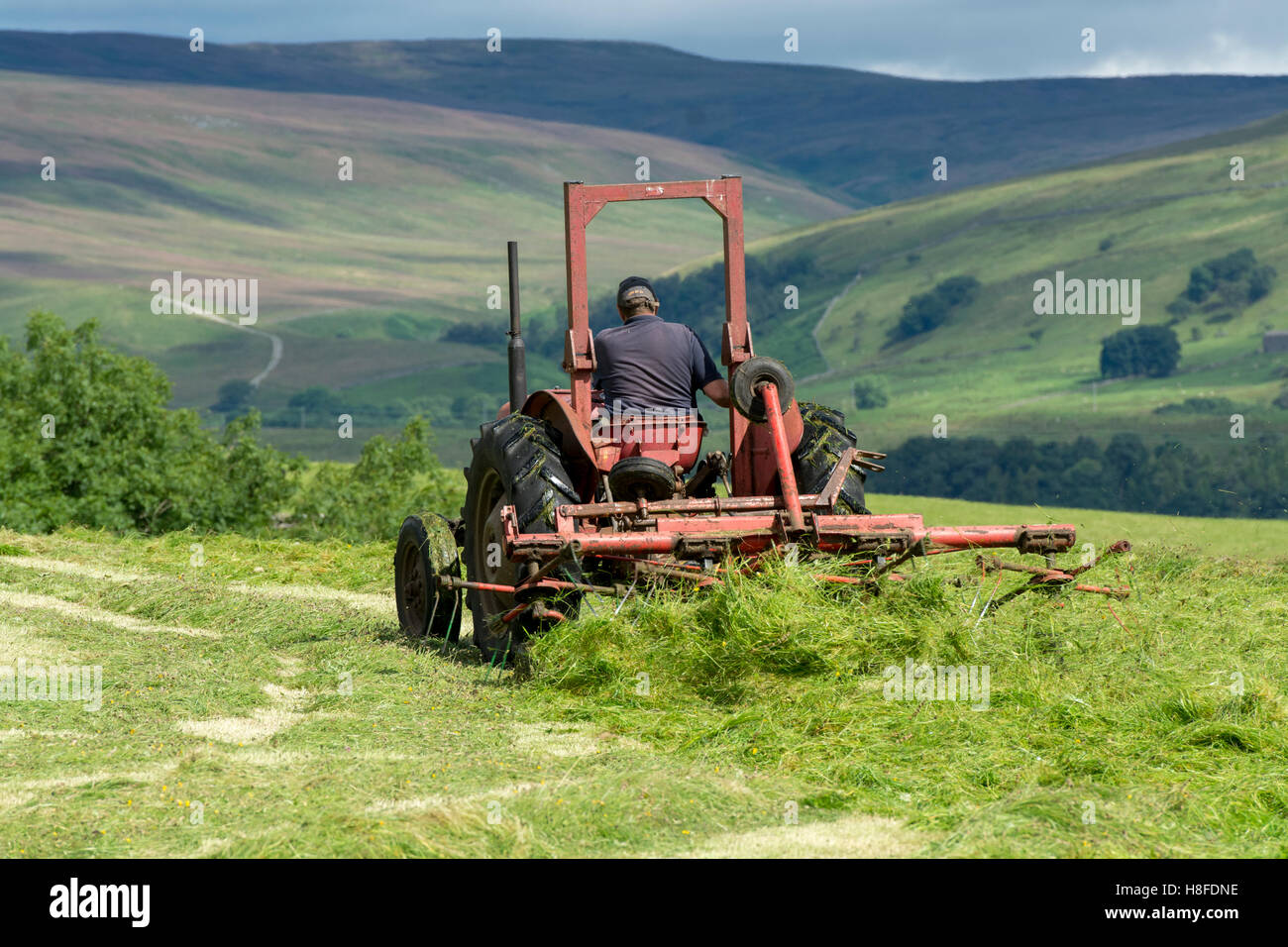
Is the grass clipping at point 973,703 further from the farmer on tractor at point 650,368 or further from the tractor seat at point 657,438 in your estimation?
the farmer on tractor at point 650,368

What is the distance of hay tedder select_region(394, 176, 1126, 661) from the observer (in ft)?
24.5

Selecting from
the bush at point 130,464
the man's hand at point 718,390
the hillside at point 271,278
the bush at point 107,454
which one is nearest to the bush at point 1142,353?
the hillside at point 271,278

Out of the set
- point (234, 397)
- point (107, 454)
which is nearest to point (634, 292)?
point (107, 454)

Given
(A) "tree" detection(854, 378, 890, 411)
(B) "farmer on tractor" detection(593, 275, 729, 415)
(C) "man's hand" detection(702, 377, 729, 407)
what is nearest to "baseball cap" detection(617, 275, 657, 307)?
(B) "farmer on tractor" detection(593, 275, 729, 415)

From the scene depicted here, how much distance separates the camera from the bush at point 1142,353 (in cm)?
8900

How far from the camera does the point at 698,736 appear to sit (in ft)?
21.1

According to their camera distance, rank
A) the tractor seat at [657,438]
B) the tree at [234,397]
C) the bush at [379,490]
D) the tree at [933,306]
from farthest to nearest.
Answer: the tree at [933,306] < the tree at [234,397] < the bush at [379,490] < the tractor seat at [657,438]

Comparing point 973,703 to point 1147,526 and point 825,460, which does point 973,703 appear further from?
point 1147,526

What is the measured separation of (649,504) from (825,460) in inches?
45.1

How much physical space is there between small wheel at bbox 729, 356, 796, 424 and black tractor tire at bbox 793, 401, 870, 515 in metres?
0.33

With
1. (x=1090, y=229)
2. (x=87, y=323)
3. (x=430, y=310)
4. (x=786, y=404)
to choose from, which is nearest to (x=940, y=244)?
(x=1090, y=229)

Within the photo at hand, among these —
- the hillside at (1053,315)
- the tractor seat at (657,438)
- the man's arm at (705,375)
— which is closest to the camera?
the tractor seat at (657,438)

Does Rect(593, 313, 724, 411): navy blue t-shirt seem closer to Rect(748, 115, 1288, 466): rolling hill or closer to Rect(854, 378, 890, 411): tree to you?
Rect(748, 115, 1288, 466): rolling hill

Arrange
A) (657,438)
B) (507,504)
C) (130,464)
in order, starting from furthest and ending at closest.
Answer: (130,464), (657,438), (507,504)
